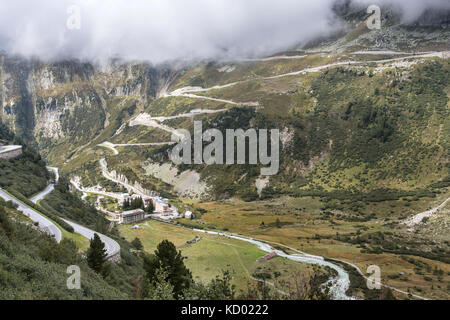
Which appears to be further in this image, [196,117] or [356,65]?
[196,117]

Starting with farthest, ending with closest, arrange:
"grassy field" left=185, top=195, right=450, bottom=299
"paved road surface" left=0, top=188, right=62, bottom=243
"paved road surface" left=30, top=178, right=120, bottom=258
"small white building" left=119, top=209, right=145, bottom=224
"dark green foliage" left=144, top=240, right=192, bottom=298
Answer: "small white building" left=119, top=209, right=145, bottom=224 → "grassy field" left=185, top=195, right=450, bottom=299 → "paved road surface" left=30, top=178, right=120, bottom=258 → "paved road surface" left=0, top=188, right=62, bottom=243 → "dark green foliage" left=144, top=240, right=192, bottom=298

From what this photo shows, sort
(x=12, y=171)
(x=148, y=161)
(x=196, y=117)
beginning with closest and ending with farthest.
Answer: (x=12, y=171)
(x=148, y=161)
(x=196, y=117)

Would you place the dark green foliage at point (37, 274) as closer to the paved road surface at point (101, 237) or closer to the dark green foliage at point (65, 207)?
the paved road surface at point (101, 237)

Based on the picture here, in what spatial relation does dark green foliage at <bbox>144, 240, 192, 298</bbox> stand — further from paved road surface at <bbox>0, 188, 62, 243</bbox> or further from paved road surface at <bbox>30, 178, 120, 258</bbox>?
paved road surface at <bbox>0, 188, 62, 243</bbox>

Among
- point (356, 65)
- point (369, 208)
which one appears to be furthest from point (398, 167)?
point (356, 65)

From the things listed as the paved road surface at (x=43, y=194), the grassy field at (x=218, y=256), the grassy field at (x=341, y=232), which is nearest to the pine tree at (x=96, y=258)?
the grassy field at (x=218, y=256)

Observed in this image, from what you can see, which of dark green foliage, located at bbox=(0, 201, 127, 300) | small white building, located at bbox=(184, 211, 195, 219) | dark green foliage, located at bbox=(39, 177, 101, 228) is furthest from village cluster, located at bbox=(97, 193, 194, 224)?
dark green foliage, located at bbox=(0, 201, 127, 300)
